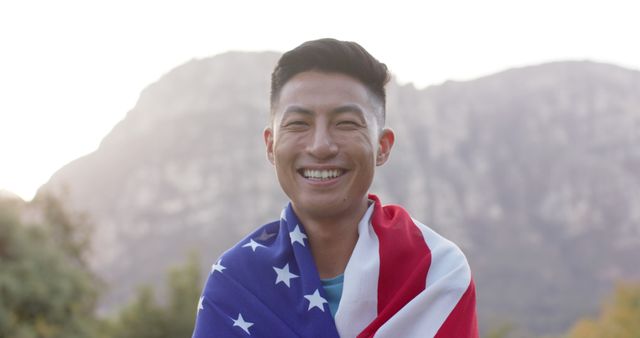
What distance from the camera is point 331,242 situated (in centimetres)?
261

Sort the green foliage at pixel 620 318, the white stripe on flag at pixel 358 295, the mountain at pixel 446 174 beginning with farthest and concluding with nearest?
the mountain at pixel 446 174 < the green foliage at pixel 620 318 < the white stripe on flag at pixel 358 295

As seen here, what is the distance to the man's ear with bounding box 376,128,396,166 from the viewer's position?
2656 mm

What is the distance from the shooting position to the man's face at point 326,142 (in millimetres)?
2465

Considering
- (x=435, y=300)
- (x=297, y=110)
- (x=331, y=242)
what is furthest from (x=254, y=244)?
(x=435, y=300)

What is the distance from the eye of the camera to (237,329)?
2.45 meters

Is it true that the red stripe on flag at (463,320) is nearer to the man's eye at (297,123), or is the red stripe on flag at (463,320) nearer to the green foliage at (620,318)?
the man's eye at (297,123)

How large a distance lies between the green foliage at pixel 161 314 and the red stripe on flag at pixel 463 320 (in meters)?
13.6

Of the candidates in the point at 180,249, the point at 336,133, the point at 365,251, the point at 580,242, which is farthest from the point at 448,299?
the point at 580,242

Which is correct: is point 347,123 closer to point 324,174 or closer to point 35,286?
point 324,174

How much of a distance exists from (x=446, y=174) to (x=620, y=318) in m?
97.5

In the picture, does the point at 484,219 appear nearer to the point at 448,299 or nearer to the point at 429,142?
the point at 429,142

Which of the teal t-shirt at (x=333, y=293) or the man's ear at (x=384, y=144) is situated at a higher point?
the man's ear at (x=384, y=144)

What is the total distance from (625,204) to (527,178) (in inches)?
560

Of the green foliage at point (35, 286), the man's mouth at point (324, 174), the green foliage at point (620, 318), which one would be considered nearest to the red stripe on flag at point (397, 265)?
the man's mouth at point (324, 174)
